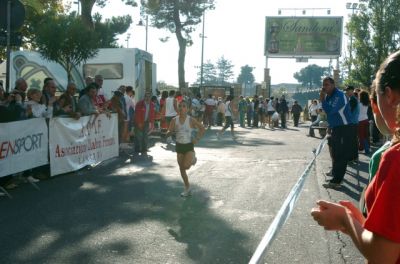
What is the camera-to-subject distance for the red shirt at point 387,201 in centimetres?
148

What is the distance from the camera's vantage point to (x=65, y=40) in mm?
16047

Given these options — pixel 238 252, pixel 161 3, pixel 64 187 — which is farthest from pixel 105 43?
pixel 238 252

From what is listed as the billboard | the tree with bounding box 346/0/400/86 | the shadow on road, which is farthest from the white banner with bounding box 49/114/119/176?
the billboard

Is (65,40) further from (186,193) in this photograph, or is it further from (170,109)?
(186,193)

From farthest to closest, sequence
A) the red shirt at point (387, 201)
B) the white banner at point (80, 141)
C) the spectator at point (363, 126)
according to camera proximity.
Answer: the spectator at point (363, 126), the white banner at point (80, 141), the red shirt at point (387, 201)

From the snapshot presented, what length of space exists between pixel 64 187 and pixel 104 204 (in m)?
1.61

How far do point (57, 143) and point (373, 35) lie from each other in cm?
2887

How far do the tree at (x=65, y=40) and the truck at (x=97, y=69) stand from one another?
1.90m

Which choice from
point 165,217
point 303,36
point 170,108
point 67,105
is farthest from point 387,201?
point 303,36

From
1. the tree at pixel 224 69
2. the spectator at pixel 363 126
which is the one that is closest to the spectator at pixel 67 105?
the spectator at pixel 363 126

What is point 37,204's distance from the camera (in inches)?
290

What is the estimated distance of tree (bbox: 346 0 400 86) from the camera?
1308 inches

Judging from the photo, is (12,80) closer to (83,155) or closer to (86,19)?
(86,19)

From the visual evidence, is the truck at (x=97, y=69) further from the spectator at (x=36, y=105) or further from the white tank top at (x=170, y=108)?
the spectator at (x=36, y=105)
